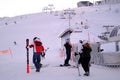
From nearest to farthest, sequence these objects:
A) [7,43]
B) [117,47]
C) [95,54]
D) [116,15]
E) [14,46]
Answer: [117,47] < [95,54] < [14,46] < [7,43] < [116,15]

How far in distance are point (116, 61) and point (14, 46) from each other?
45377 mm

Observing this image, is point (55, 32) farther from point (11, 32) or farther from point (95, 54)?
point (95, 54)

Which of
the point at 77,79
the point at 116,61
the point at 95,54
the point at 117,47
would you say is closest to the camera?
the point at 77,79

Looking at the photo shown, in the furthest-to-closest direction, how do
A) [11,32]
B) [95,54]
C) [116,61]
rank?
[11,32], [95,54], [116,61]

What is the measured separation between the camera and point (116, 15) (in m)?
92.4

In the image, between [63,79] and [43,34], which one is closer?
[63,79]

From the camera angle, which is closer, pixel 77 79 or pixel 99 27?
pixel 77 79

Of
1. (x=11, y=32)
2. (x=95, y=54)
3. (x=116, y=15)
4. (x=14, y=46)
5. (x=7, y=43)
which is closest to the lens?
(x=95, y=54)

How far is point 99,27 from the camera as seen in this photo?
73.4 m

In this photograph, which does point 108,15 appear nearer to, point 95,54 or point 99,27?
point 99,27

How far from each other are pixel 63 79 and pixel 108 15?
272 feet

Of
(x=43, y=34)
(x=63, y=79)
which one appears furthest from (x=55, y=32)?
(x=63, y=79)

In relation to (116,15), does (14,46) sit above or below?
below

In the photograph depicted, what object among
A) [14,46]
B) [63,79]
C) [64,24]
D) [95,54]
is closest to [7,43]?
[14,46]
